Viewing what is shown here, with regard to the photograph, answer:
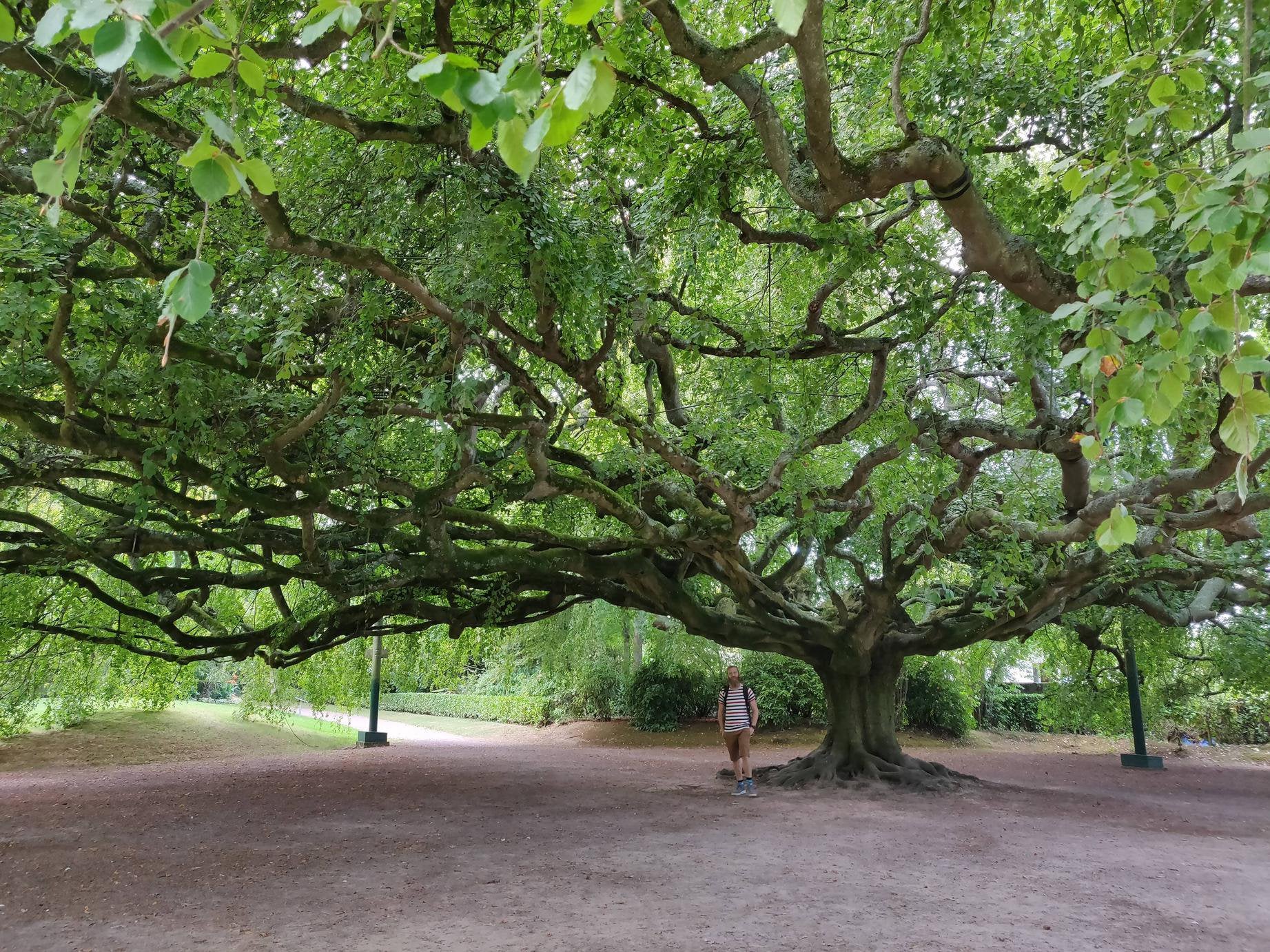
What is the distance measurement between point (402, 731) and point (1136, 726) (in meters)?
18.3

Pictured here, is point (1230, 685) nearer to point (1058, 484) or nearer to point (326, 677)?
point (1058, 484)

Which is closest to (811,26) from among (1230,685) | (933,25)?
(933,25)

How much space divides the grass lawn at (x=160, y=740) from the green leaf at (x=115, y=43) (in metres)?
16.4

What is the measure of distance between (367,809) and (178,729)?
37.9 ft

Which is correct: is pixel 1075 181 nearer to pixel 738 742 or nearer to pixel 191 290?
pixel 191 290

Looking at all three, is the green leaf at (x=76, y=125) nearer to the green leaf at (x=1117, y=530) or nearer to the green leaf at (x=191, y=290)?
the green leaf at (x=191, y=290)

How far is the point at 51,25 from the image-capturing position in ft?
3.85

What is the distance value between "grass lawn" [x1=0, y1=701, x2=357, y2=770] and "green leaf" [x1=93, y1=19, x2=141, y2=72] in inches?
646

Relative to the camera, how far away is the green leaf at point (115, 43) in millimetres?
1118

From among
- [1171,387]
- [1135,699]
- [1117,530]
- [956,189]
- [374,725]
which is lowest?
[374,725]

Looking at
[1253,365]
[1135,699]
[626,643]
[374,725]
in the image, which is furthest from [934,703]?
[1253,365]

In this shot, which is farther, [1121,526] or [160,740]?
[160,740]

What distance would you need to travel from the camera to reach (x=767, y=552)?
11.8m

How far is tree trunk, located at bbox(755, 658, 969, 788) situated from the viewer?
11.4 m
